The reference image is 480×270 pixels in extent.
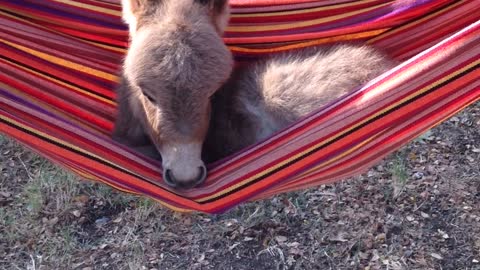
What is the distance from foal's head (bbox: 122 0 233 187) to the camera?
7.55ft

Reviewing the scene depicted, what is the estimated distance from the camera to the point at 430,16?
9.08ft

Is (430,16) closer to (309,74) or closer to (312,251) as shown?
(309,74)

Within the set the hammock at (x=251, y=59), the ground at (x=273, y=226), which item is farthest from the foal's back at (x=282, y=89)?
the ground at (x=273, y=226)

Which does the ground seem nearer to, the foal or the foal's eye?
the foal

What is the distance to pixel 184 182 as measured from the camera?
2.33 metres

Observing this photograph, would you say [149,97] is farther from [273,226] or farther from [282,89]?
[273,226]

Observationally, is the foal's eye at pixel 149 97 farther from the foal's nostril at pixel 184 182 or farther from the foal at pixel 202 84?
the foal's nostril at pixel 184 182

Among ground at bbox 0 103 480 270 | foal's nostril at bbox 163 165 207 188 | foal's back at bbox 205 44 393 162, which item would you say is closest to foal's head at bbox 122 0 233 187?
foal's nostril at bbox 163 165 207 188

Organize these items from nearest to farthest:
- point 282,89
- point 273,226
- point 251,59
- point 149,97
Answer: point 149,97, point 282,89, point 251,59, point 273,226

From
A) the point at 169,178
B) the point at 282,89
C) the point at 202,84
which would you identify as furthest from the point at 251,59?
the point at 169,178

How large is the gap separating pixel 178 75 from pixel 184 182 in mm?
357

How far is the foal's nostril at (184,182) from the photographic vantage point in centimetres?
233

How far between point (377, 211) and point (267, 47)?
108 centimetres

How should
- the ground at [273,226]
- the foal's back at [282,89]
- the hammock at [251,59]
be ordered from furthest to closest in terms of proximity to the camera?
1. the ground at [273,226]
2. the foal's back at [282,89]
3. the hammock at [251,59]
